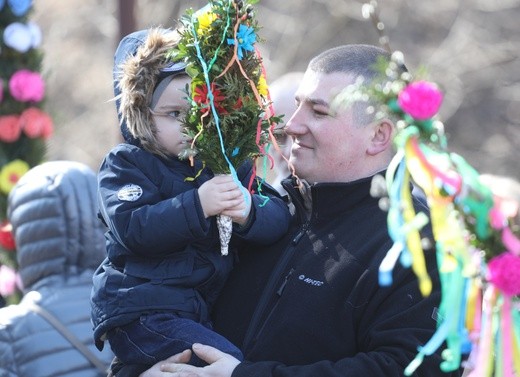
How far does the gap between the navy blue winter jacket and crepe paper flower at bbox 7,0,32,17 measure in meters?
3.17

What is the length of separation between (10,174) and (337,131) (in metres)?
3.25

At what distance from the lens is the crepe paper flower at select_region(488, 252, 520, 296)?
259cm

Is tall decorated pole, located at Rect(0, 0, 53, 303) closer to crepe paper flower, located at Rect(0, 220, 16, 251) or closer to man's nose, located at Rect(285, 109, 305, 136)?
crepe paper flower, located at Rect(0, 220, 16, 251)

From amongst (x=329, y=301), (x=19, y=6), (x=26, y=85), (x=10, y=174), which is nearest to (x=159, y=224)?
(x=329, y=301)

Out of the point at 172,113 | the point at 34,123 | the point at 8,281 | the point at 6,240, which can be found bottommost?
the point at 8,281

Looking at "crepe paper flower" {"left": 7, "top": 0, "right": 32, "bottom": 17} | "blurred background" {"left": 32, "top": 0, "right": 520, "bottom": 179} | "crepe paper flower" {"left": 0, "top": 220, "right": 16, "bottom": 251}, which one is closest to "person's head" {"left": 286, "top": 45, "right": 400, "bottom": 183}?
"crepe paper flower" {"left": 0, "top": 220, "right": 16, "bottom": 251}

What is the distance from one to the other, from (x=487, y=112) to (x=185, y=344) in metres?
12.3

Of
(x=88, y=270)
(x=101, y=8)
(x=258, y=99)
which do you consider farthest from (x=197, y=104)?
(x=101, y=8)

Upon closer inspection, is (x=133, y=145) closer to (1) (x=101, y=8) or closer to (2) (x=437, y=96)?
(2) (x=437, y=96)

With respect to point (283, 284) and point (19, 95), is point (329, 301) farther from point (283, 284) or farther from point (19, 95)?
point (19, 95)

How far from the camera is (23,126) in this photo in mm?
6801

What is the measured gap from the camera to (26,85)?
22.0 feet

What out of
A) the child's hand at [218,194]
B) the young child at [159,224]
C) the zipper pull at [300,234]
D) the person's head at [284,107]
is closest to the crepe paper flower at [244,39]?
the young child at [159,224]

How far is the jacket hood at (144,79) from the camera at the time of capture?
12.4ft
